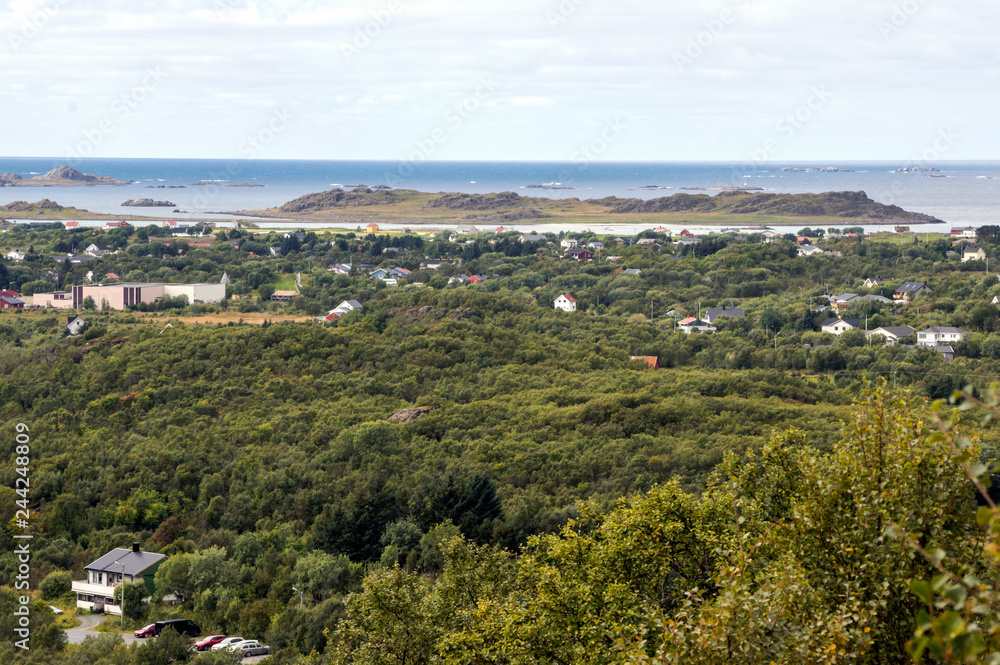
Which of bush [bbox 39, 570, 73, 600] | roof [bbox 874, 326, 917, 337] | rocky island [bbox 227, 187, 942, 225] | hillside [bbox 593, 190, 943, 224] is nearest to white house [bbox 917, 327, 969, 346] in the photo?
roof [bbox 874, 326, 917, 337]

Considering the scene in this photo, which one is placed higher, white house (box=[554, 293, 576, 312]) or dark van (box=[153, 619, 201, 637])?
white house (box=[554, 293, 576, 312])

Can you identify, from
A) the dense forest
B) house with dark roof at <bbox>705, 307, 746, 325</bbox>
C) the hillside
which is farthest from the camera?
the hillside

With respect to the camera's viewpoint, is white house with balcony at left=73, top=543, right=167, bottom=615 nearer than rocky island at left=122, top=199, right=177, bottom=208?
Yes

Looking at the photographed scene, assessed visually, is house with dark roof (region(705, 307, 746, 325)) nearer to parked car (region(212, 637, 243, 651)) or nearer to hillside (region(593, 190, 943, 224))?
parked car (region(212, 637, 243, 651))

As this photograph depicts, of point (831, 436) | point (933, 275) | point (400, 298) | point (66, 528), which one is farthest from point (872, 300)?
point (66, 528)

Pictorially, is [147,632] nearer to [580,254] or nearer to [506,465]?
[506,465]

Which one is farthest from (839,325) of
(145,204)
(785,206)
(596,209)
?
(145,204)
